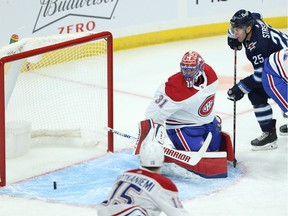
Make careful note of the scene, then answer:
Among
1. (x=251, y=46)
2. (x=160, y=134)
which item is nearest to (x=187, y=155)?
(x=160, y=134)

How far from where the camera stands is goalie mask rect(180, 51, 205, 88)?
510 centimetres

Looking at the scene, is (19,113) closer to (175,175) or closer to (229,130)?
(175,175)

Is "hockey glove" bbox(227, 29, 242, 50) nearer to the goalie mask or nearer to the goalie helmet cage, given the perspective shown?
the goalie mask

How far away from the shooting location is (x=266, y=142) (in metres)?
5.82

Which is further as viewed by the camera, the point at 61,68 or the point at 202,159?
the point at 61,68

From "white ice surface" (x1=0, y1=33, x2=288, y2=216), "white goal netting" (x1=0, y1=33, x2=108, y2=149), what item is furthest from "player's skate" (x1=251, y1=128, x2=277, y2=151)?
"white goal netting" (x1=0, y1=33, x2=108, y2=149)

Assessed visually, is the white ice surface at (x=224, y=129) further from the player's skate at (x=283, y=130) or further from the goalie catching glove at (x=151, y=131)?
the goalie catching glove at (x=151, y=131)

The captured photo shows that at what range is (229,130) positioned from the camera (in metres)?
Result: 6.15

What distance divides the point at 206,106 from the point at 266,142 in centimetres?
77

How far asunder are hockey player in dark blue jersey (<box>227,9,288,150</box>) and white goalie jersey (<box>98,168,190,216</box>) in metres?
2.09

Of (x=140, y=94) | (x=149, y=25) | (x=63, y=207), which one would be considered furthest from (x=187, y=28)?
(x=63, y=207)

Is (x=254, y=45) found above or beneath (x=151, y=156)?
above

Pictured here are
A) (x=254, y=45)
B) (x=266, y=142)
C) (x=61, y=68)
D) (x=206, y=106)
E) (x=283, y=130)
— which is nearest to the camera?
(x=206, y=106)

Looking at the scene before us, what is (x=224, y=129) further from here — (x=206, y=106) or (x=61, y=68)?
(x=61, y=68)
